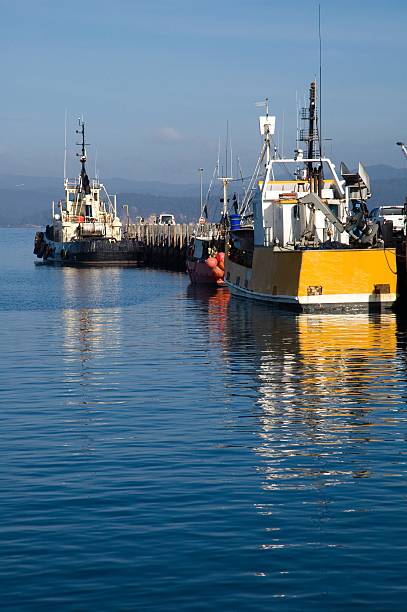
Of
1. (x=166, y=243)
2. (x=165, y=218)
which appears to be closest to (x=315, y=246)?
(x=166, y=243)

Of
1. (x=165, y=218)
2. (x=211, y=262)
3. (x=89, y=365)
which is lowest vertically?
(x=89, y=365)

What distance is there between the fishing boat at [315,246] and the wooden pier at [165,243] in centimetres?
5136

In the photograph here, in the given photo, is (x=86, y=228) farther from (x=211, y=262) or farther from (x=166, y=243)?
(x=211, y=262)

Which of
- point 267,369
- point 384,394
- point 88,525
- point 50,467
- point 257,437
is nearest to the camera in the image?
point 88,525

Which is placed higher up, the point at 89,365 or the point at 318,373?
the point at 318,373

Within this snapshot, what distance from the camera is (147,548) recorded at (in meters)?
14.2

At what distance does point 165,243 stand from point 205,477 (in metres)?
107

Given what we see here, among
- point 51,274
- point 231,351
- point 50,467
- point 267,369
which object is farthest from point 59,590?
point 51,274


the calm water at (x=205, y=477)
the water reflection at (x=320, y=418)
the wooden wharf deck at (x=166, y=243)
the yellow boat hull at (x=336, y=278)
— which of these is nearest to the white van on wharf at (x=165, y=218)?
the wooden wharf deck at (x=166, y=243)

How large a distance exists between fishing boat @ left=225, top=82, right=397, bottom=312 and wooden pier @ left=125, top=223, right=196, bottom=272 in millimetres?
51358

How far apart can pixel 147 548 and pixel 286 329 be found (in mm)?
30346

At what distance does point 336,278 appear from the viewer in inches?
1841

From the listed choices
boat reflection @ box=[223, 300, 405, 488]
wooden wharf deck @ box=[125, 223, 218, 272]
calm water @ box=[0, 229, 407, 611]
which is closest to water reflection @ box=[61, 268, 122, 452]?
calm water @ box=[0, 229, 407, 611]

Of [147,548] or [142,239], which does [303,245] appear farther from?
[142,239]
